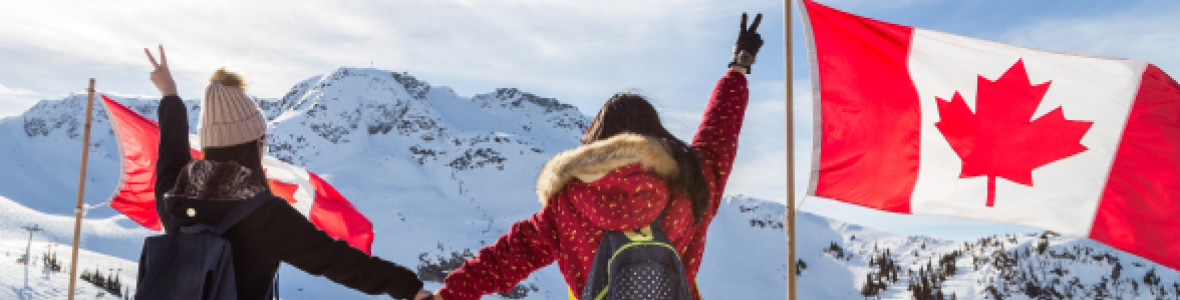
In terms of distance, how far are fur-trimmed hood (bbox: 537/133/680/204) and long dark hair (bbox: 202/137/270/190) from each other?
3.06 feet

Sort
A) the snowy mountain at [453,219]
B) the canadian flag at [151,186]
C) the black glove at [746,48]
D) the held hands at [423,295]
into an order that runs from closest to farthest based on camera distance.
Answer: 1. the held hands at [423,295]
2. the black glove at [746,48]
3. the canadian flag at [151,186]
4. the snowy mountain at [453,219]

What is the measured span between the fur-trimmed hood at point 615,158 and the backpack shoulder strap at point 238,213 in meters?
0.89

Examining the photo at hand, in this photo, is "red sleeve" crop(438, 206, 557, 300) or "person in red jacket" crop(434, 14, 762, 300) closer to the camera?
"person in red jacket" crop(434, 14, 762, 300)

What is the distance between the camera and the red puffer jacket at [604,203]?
1911 mm

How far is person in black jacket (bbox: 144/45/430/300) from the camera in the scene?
2.15m

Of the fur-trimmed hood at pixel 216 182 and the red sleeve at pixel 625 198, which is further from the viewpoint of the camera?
the fur-trimmed hood at pixel 216 182

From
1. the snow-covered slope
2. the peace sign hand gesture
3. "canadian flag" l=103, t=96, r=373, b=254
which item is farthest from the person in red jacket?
the snow-covered slope

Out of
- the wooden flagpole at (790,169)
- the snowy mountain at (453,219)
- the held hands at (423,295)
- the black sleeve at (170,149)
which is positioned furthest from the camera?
the snowy mountain at (453,219)

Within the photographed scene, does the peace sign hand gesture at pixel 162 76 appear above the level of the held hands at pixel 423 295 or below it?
above

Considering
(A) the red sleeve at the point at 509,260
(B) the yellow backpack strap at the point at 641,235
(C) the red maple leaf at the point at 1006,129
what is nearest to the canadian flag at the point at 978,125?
(C) the red maple leaf at the point at 1006,129

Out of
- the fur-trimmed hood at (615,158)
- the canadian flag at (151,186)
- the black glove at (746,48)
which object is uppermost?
the black glove at (746,48)

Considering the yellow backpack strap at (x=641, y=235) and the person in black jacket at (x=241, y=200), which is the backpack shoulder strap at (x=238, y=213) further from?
the yellow backpack strap at (x=641, y=235)

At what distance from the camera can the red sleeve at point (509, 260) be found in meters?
2.26

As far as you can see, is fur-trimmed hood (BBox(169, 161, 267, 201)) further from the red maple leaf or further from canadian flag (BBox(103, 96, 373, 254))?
canadian flag (BBox(103, 96, 373, 254))
